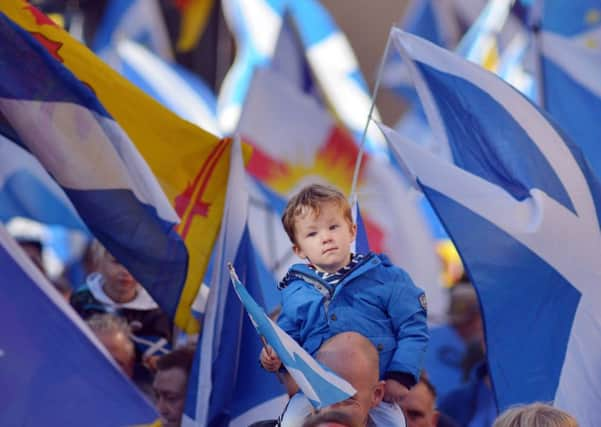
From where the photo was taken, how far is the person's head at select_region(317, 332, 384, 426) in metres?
3.68

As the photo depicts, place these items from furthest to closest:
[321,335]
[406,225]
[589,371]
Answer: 1. [406,225]
2. [589,371]
3. [321,335]

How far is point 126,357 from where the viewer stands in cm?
509

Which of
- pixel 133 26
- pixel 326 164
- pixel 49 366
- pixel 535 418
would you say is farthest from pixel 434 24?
pixel 535 418

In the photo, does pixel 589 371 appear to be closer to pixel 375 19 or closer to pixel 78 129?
pixel 78 129

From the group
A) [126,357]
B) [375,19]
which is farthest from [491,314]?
[375,19]

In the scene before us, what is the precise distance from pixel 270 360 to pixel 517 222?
1.39 meters

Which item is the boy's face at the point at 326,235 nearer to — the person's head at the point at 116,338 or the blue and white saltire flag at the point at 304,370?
the blue and white saltire flag at the point at 304,370

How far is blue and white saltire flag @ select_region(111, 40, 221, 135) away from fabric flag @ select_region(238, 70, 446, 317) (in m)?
1.43

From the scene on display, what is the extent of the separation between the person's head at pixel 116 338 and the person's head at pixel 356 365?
1415mm

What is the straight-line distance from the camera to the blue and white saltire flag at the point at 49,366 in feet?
14.5

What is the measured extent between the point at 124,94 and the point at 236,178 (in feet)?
1.58

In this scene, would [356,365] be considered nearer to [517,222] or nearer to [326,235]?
[326,235]

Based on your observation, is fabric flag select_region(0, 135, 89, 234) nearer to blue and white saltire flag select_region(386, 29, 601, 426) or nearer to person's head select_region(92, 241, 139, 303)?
person's head select_region(92, 241, 139, 303)

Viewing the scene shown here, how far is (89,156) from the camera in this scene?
4.73 m
